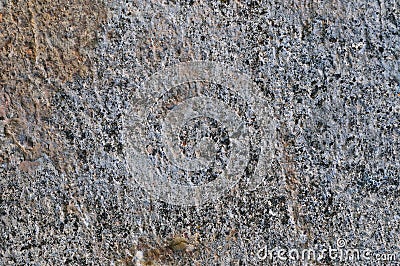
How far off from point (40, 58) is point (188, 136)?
69cm

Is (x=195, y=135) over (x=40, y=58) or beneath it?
beneath

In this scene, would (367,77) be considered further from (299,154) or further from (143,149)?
(143,149)

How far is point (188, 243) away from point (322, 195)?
590 mm

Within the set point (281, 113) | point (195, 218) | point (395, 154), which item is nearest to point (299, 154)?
point (281, 113)

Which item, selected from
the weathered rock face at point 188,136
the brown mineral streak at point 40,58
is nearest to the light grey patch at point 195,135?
the weathered rock face at point 188,136

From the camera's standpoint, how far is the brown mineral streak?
69.7 inches

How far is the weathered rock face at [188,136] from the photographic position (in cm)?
178

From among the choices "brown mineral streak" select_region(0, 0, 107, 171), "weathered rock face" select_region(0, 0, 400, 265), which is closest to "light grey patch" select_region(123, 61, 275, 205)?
"weathered rock face" select_region(0, 0, 400, 265)

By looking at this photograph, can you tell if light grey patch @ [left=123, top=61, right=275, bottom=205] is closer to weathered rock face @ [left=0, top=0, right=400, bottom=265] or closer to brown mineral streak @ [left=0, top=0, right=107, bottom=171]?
weathered rock face @ [left=0, top=0, right=400, bottom=265]

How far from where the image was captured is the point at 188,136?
1789mm

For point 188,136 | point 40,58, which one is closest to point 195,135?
point 188,136

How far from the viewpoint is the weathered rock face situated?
5.84 feet

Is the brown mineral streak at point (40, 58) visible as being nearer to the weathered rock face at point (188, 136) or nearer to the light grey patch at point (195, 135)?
the weathered rock face at point (188, 136)

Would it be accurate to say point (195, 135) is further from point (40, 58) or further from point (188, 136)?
point (40, 58)
